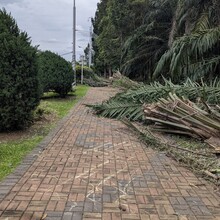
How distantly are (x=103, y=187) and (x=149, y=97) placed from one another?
550 cm

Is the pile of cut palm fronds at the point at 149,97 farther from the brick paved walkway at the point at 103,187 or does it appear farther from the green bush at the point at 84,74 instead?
the green bush at the point at 84,74

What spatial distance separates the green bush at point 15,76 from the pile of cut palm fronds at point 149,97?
2.93 m

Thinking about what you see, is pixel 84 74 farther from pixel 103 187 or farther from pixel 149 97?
pixel 103 187

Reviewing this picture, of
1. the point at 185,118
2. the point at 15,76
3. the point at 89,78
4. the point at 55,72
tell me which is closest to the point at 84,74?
the point at 89,78

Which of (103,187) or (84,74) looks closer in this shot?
(103,187)

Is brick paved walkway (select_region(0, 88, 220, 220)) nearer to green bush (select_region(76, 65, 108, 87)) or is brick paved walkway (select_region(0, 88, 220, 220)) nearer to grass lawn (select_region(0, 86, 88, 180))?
grass lawn (select_region(0, 86, 88, 180))

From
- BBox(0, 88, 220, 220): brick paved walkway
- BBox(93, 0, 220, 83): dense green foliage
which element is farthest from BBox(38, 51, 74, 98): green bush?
BBox(0, 88, 220, 220): brick paved walkway

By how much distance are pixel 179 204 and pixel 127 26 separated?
2780 cm

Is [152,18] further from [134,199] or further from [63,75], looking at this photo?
[134,199]

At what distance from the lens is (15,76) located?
25.8 ft

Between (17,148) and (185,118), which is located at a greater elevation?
(185,118)

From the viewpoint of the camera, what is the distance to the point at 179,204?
13.4 ft

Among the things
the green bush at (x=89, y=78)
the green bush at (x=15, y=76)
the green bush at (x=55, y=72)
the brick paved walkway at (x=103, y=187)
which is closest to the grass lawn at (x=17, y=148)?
the brick paved walkway at (x=103, y=187)

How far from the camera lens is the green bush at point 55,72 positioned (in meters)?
15.7
